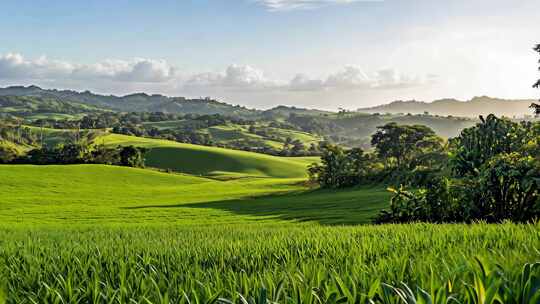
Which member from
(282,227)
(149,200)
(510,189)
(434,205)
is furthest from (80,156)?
(510,189)

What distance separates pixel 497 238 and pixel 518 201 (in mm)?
11645

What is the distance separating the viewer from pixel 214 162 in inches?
5797

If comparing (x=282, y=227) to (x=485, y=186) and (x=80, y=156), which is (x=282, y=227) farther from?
(x=80, y=156)

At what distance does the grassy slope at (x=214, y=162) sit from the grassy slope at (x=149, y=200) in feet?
127

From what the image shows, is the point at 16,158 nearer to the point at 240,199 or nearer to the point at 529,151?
the point at 240,199

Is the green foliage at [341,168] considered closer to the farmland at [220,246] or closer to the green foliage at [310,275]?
the farmland at [220,246]

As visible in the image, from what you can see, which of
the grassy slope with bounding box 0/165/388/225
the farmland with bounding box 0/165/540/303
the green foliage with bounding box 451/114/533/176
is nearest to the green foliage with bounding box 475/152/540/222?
the green foliage with bounding box 451/114/533/176

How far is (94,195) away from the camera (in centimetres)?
6856

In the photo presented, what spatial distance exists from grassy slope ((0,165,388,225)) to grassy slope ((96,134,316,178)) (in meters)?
38.9

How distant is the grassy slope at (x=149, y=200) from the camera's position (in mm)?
39781

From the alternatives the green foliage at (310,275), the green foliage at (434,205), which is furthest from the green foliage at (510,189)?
the green foliage at (310,275)

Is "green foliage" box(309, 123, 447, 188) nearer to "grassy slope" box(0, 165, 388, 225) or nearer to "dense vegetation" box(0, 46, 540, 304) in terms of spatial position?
"dense vegetation" box(0, 46, 540, 304)

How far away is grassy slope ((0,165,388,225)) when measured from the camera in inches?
1566

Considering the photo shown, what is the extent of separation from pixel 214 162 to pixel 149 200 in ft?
275
